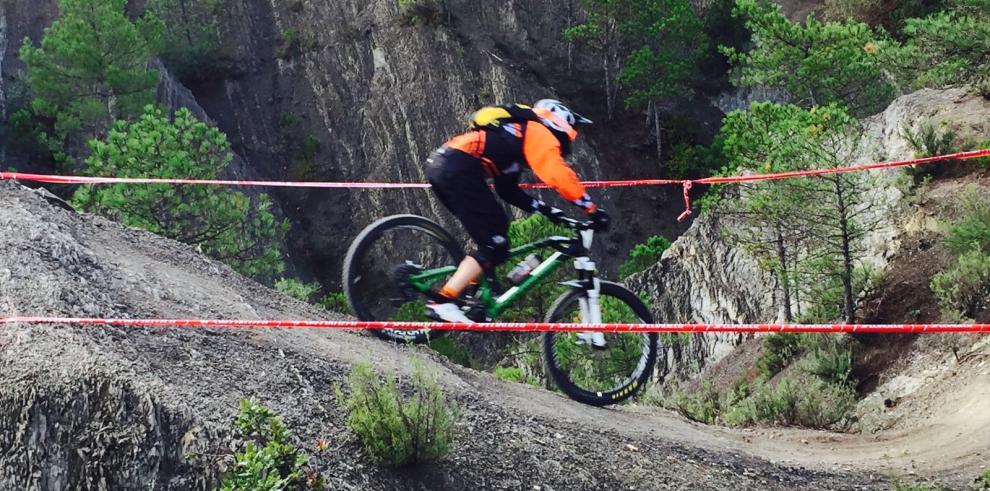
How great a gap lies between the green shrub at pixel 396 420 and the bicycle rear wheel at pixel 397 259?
0.42 m

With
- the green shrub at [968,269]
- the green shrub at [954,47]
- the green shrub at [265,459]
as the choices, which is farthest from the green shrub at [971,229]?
the green shrub at [265,459]

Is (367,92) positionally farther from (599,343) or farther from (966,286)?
(599,343)

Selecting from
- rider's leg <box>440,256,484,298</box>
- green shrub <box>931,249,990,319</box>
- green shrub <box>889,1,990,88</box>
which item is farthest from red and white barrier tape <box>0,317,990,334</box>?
green shrub <box>889,1,990,88</box>

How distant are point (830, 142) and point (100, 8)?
28202 mm

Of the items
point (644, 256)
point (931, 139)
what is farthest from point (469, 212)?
point (644, 256)

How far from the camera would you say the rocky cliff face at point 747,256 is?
17.0m

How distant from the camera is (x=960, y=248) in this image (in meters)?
14.1

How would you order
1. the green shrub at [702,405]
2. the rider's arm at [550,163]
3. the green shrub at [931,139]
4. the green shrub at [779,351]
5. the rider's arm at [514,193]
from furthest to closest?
the green shrub at [779,351], the green shrub at [931,139], the green shrub at [702,405], the rider's arm at [514,193], the rider's arm at [550,163]

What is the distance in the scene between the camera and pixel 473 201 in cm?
705

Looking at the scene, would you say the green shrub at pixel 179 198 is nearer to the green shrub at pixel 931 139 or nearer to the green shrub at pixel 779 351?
the green shrub at pixel 779 351

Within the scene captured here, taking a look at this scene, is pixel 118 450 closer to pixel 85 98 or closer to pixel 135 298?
pixel 135 298

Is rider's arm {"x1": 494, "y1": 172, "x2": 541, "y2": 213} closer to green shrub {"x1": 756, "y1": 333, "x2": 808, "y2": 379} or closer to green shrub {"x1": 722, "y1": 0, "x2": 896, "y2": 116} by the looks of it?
green shrub {"x1": 756, "y1": 333, "x2": 808, "y2": 379}

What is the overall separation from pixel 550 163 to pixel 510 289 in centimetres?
108

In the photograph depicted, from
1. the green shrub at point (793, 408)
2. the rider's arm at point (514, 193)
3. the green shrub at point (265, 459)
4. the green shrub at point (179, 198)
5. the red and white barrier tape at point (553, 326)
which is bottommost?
the green shrub at point (793, 408)
